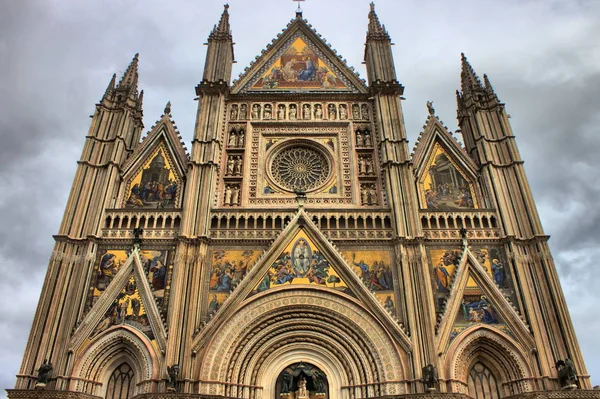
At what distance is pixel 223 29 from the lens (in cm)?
2398

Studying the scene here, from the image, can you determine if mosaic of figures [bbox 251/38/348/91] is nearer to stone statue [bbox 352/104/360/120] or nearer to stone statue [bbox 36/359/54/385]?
stone statue [bbox 352/104/360/120]

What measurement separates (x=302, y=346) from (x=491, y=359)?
6457 mm

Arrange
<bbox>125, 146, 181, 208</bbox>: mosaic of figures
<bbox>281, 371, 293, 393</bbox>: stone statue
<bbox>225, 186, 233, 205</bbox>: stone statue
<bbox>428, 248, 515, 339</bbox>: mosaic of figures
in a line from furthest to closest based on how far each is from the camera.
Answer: <bbox>225, 186, 233, 205</bbox>: stone statue → <bbox>125, 146, 181, 208</bbox>: mosaic of figures → <bbox>428, 248, 515, 339</bbox>: mosaic of figures → <bbox>281, 371, 293, 393</bbox>: stone statue

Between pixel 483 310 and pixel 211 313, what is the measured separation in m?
9.39

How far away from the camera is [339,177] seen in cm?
1989

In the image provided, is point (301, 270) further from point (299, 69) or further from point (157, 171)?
point (299, 69)

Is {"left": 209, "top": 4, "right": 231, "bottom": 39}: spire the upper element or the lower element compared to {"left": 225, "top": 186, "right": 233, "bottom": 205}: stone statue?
upper

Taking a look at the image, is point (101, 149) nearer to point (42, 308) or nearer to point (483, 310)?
point (42, 308)

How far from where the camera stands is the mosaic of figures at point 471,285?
638 inches

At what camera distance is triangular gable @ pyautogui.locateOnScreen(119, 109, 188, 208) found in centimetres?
1906

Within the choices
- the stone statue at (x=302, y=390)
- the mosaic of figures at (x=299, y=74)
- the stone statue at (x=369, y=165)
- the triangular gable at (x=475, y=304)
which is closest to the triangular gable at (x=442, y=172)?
the stone statue at (x=369, y=165)

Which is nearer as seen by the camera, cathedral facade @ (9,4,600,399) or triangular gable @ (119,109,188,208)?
cathedral facade @ (9,4,600,399)

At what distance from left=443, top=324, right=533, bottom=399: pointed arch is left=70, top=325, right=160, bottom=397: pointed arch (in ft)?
31.3

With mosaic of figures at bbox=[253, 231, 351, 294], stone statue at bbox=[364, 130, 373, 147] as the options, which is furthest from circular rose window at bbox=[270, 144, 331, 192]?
mosaic of figures at bbox=[253, 231, 351, 294]
